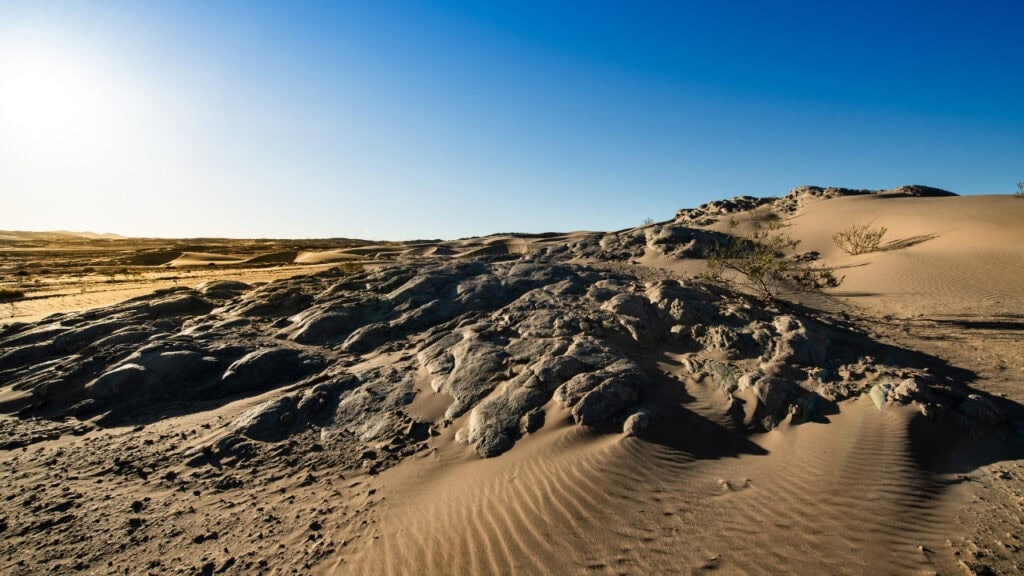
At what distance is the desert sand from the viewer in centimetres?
418

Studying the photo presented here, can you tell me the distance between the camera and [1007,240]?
18828 millimetres

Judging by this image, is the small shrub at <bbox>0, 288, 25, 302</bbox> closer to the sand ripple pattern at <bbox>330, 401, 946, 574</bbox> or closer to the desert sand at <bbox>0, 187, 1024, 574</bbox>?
the desert sand at <bbox>0, 187, 1024, 574</bbox>

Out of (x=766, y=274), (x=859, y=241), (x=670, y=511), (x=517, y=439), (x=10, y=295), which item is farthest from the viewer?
(x=859, y=241)

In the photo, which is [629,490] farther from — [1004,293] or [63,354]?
[1004,293]

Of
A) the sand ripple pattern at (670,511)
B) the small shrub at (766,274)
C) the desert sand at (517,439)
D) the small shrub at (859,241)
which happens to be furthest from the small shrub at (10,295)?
the small shrub at (859,241)

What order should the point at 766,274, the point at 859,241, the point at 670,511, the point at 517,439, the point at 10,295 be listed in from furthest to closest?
1. the point at 859,241
2. the point at 10,295
3. the point at 766,274
4. the point at 517,439
5. the point at 670,511

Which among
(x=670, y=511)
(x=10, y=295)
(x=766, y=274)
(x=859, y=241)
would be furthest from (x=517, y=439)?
(x=10, y=295)

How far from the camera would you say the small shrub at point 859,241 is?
2180 centimetres

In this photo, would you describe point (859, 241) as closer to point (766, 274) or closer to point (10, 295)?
point (766, 274)

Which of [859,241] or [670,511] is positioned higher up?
[859,241]

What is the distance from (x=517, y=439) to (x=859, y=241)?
25.6 meters

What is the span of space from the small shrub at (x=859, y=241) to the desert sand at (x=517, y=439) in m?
11.6

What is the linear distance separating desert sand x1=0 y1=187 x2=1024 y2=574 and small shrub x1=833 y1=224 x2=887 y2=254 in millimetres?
11560

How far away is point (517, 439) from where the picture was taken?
19.4 feet
